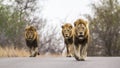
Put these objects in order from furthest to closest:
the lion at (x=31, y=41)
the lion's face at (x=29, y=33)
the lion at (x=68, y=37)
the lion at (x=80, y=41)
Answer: the lion's face at (x=29, y=33)
the lion at (x=31, y=41)
the lion at (x=68, y=37)
the lion at (x=80, y=41)

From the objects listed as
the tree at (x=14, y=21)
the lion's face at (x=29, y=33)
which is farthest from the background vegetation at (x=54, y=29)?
the lion's face at (x=29, y=33)

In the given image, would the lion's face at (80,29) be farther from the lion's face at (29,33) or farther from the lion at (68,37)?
the lion's face at (29,33)

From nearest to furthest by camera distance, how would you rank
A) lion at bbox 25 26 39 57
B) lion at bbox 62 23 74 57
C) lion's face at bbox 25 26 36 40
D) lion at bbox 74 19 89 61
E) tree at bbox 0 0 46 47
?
lion at bbox 74 19 89 61 < lion at bbox 62 23 74 57 < lion at bbox 25 26 39 57 < lion's face at bbox 25 26 36 40 < tree at bbox 0 0 46 47

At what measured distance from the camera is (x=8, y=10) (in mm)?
41625

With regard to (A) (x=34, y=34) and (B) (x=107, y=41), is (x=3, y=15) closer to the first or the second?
(B) (x=107, y=41)

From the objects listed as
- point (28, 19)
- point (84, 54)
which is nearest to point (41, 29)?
point (28, 19)

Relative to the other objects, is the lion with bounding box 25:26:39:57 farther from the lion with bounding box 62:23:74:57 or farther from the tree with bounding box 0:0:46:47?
the tree with bounding box 0:0:46:47

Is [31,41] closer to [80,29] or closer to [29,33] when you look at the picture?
[29,33]

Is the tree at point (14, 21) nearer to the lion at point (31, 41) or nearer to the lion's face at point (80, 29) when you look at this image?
the lion at point (31, 41)

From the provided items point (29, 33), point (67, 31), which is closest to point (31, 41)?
point (29, 33)

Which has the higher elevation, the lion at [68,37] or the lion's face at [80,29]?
the lion's face at [80,29]

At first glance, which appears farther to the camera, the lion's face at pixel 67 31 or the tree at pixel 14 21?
the tree at pixel 14 21

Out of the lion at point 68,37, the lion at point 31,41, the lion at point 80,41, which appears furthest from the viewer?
the lion at point 31,41

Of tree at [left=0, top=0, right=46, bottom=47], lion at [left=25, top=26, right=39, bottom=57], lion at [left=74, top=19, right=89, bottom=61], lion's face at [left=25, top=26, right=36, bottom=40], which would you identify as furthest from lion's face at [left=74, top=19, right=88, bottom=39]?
tree at [left=0, top=0, right=46, bottom=47]
